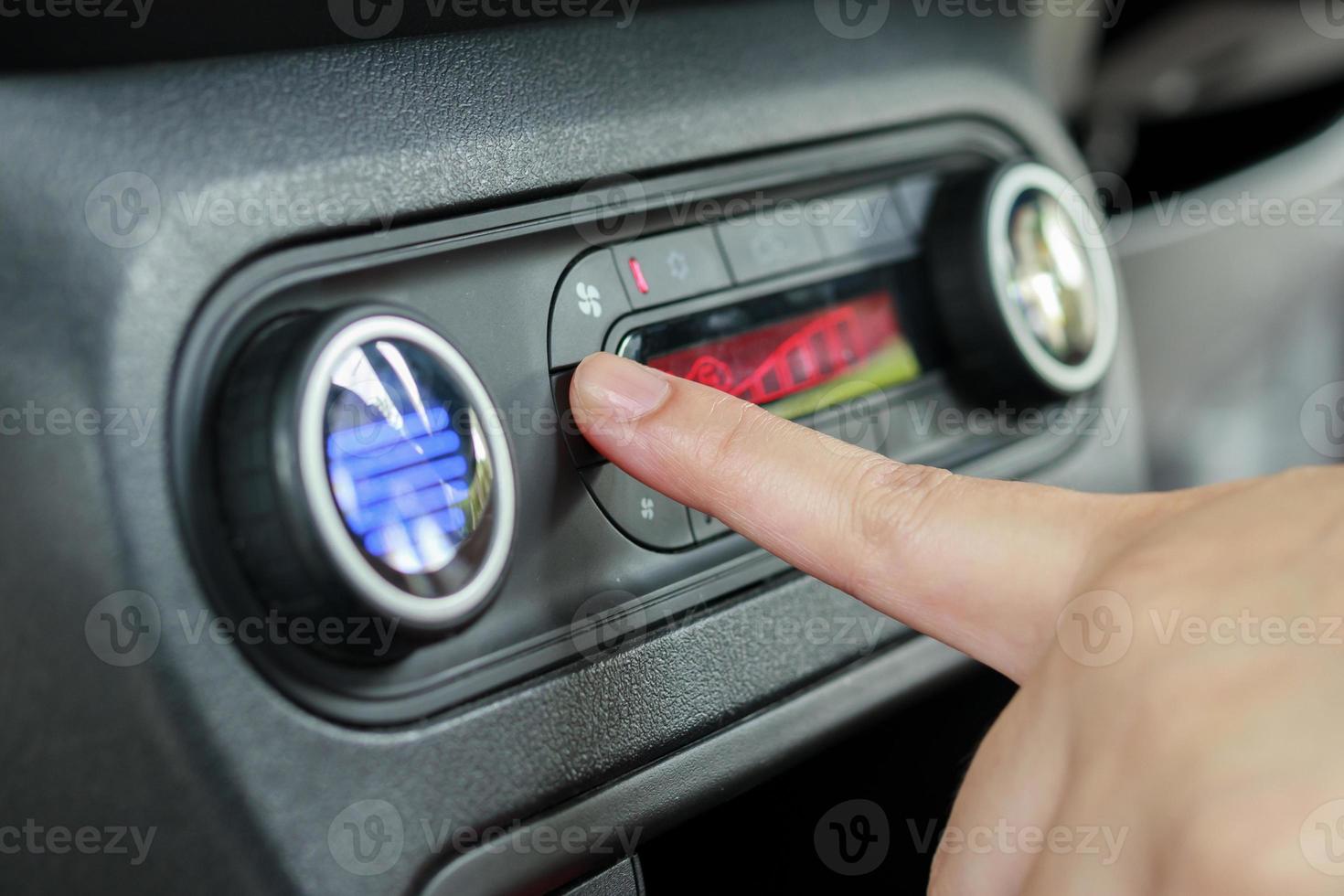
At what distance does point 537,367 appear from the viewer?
0.50 metres

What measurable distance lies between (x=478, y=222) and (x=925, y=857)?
488 millimetres

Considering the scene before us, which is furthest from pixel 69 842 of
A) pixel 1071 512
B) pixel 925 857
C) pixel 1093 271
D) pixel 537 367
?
pixel 1093 271

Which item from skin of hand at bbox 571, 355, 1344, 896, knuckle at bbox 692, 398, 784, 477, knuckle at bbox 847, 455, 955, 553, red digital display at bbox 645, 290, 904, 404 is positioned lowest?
skin of hand at bbox 571, 355, 1344, 896

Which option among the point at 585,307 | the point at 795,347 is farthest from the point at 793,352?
the point at 585,307

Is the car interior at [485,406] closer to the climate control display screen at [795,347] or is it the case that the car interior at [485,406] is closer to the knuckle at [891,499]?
the climate control display screen at [795,347]

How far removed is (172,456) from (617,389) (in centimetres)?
18

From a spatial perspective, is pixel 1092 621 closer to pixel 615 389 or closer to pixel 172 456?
pixel 615 389

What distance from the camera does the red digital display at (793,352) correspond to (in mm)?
558

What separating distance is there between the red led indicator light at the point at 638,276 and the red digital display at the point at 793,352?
0.03m

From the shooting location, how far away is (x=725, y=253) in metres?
0.58

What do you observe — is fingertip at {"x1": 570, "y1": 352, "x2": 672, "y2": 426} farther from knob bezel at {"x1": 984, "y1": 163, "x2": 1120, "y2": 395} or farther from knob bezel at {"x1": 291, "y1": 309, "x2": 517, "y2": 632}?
knob bezel at {"x1": 984, "y1": 163, "x2": 1120, "y2": 395}

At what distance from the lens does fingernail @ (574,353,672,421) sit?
1.59 feet

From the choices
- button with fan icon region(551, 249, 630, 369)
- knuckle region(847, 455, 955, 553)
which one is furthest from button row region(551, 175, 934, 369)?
knuckle region(847, 455, 955, 553)

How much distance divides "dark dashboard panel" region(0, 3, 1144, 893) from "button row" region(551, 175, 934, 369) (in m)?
0.02
